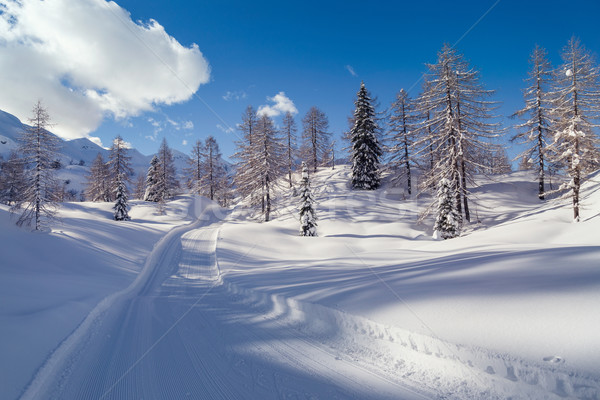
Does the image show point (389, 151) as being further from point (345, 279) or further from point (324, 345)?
point (324, 345)

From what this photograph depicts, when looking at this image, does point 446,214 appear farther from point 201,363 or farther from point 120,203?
point 120,203

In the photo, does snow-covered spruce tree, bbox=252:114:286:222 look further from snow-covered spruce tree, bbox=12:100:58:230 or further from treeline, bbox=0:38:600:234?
snow-covered spruce tree, bbox=12:100:58:230

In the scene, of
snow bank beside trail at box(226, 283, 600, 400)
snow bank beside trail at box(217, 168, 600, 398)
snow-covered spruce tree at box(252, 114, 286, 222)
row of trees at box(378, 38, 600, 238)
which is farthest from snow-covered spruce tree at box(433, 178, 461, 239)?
snow-covered spruce tree at box(252, 114, 286, 222)

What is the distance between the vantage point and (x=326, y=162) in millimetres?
51531

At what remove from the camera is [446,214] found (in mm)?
16656

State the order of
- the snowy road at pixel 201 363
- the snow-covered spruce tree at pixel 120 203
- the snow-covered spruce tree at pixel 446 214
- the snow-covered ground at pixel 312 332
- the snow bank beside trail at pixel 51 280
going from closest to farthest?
the snow-covered ground at pixel 312 332 < the snowy road at pixel 201 363 < the snow bank beside trail at pixel 51 280 < the snow-covered spruce tree at pixel 446 214 < the snow-covered spruce tree at pixel 120 203

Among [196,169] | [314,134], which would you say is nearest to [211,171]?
[196,169]

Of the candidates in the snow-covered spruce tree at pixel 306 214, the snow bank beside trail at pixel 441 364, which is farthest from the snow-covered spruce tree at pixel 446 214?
the snow bank beside trail at pixel 441 364

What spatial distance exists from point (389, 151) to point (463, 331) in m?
27.1

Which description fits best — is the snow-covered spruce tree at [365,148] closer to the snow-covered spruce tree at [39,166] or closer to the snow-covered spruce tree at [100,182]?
the snow-covered spruce tree at [39,166]

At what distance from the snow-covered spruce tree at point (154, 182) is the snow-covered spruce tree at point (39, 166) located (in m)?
27.1

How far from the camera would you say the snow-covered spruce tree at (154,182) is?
40.7 meters

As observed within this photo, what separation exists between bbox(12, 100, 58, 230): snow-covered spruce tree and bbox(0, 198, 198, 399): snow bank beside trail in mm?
1231

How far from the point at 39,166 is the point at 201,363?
17.7m
